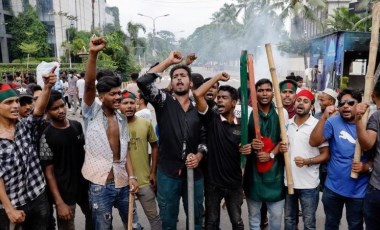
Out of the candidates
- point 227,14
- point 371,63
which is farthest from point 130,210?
point 227,14

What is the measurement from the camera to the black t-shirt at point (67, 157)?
301 cm

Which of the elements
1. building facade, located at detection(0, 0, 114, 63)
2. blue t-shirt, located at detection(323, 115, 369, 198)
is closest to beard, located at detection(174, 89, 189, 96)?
blue t-shirt, located at detection(323, 115, 369, 198)

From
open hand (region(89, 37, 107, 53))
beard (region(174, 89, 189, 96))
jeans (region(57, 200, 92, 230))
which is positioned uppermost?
open hand (region(89, 37, 107, 53))

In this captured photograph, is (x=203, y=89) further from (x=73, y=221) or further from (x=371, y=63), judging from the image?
(x=73, y=221)

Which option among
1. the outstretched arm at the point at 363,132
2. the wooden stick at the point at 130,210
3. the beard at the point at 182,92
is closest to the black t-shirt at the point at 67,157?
the wooden stick at the point at 130,210

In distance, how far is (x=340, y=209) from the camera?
320cm

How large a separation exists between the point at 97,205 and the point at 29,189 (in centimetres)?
57

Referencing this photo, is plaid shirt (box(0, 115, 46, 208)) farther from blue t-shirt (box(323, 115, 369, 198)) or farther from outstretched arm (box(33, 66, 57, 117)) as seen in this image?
blue t-shirt (box(323, 115, 369, 198))

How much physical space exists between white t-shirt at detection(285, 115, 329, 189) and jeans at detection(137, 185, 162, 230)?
4.76ft

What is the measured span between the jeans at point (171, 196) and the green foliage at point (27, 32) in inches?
1649

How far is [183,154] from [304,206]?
1.30 m

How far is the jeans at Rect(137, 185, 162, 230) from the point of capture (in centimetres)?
359

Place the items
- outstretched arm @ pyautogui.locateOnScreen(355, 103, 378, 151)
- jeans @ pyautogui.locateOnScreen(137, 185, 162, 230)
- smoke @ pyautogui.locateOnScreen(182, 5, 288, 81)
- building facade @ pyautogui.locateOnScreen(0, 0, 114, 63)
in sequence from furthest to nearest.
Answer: building facade @ pyautogui.locateOnScreen(0, 0, 114, 63)
smoke @ pyautogui.locateOnScreen(182, 5, 288, 81)
jeans @ pyautogui.locateOnScreen(137, 185, 162, 230)
outstretched arm @ pyautogui.locateOnScreen(355, 103, 378, 151)

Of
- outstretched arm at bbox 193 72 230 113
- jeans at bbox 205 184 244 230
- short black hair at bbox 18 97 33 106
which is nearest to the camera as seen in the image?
outstretched arm at bbox 193 72 230 113
